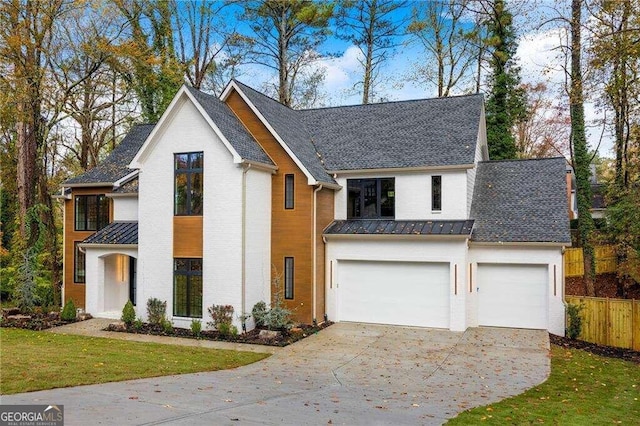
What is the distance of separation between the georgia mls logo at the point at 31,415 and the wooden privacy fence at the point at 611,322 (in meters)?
15.5

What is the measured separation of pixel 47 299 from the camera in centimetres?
2175

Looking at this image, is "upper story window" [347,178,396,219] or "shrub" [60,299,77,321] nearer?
"shrub" [60,299,77,321]

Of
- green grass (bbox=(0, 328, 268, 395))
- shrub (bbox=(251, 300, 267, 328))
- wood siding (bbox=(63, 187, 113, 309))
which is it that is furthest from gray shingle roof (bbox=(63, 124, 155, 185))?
shrub (bbox=(251, 300, 267, 328))

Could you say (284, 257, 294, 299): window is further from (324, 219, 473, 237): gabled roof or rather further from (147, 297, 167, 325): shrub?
(147, 297, 167, 325): shrub

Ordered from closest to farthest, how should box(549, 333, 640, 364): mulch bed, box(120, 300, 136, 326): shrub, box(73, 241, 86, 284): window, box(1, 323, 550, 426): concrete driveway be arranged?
box(1, 323, 550, 426): concrete driveway → box(549, 333, 640, 364): mulch bed → box(120, 300, 136, 326): shrub → box(73, 241, 86, 284): window

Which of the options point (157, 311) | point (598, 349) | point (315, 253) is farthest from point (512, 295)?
point (157, 311)

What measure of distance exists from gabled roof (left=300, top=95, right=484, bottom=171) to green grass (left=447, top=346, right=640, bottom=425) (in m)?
7.78

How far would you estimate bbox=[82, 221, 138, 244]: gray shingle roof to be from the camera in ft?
60.4

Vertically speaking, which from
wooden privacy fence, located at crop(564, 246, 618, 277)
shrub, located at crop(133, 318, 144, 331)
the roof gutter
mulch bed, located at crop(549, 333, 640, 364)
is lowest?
mulch bed, located at crop(549, 333, 640, 364)

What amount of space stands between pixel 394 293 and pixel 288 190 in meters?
5.41

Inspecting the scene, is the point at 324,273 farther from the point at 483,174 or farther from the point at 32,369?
the point at 32,369

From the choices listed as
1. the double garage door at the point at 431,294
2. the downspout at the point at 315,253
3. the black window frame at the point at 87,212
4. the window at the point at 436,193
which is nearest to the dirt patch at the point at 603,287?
the double garage door at the point at 431,294

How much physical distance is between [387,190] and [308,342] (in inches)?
268

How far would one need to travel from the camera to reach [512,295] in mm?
16844
